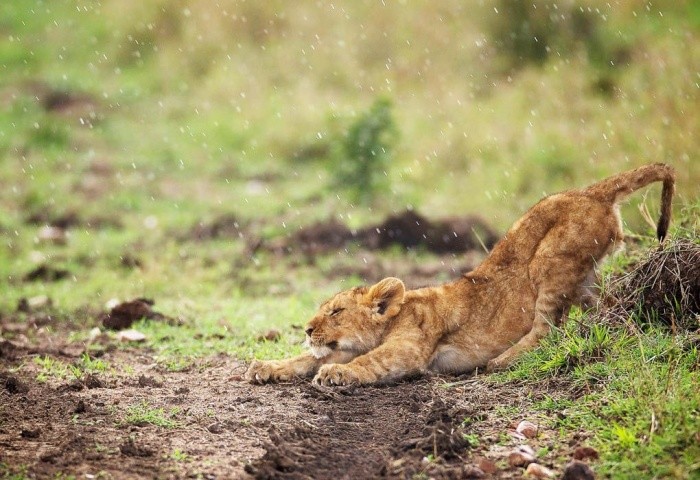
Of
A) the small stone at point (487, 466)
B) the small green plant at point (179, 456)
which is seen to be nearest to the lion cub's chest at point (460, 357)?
the small stone at point (487, 466)

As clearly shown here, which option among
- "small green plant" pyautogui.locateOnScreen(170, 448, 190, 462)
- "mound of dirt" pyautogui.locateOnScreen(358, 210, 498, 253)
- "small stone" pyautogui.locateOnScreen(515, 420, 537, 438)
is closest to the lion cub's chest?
"small stone" pyautogui.locateOnScreen(515, 420, 537, 438)

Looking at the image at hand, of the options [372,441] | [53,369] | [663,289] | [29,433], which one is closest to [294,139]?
[53,369]

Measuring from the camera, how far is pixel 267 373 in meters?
5.81

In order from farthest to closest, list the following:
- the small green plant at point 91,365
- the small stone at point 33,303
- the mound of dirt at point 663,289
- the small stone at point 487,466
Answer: the small stone at point 33,303 < the small green plant at point 91,365 < the mound of dirt at point 663,289 < the small stone at point 487,466

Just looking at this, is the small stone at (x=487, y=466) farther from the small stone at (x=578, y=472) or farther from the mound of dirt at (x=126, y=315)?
the mound of dirt at (x=126, y=315)

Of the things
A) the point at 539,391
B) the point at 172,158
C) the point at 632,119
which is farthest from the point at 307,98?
the point at 539,391

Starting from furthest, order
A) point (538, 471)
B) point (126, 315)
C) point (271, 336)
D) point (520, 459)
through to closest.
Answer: point (126, 315)
point (271, 336)
point (520, 459)
point (538, 471)

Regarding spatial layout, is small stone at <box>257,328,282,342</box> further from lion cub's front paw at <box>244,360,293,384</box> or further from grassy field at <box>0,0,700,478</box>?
lion cub's front paw at <box>244,360,293,384</box>

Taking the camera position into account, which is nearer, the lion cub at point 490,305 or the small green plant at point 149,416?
the small green plant at point 149,416

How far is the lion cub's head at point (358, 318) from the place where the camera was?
589 cm

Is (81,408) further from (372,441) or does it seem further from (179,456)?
(372,441)

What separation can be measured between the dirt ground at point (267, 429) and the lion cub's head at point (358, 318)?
1.27 ft

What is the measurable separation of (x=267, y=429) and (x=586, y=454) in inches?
63.5

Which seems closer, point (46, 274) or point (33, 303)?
point (33, 303)
